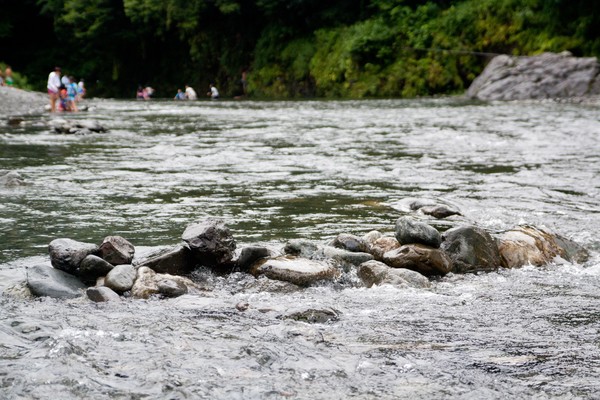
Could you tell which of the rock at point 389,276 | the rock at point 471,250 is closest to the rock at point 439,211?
the rock at point 471,250

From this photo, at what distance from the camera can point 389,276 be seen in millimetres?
5402

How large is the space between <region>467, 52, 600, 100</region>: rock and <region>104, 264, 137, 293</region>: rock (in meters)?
21.5

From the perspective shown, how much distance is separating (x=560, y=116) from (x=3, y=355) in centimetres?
1629

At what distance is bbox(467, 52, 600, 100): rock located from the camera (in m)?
24.3

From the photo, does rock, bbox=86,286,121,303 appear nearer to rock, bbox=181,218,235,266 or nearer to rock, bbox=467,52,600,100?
rock, bbox=181,218,235,266

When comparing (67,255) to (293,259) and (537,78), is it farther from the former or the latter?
(537,78)

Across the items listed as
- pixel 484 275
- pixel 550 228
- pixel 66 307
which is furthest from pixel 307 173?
pixel 66 307

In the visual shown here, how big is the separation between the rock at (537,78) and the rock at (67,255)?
2149 centimetres

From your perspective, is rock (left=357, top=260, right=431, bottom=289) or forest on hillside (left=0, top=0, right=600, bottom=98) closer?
rock (left=357, top=260, right=431, bottom=289)

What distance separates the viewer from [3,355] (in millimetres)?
3762

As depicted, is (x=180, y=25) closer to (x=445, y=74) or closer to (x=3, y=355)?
(x=445, y=74)

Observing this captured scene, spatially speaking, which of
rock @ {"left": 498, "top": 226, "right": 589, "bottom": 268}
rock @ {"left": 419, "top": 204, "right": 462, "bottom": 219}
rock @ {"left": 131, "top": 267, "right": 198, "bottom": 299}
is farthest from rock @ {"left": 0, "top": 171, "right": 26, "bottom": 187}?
rock @ {"left": 498, "top": 226, "right": 589, "bottom": 268}

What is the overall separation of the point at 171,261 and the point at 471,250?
8.02 feet

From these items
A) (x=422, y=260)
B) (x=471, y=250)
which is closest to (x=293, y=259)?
(x=422, y=260)
